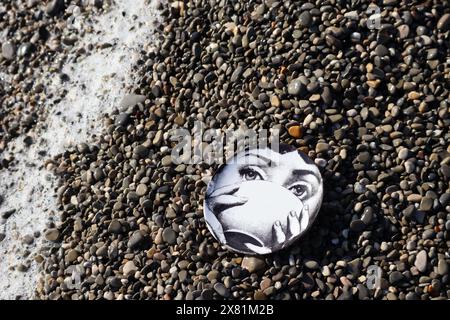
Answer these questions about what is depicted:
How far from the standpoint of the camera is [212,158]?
460cm

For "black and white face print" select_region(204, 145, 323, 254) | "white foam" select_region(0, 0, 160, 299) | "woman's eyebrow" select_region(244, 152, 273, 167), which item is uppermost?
"white foam" select_region(0, 0, 160, 299)

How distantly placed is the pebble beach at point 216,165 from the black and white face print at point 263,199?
0.32 ft

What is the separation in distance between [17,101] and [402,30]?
337cm

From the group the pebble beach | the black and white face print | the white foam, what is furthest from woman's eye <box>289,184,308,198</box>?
the white foam

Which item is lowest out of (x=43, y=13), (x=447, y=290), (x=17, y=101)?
(x=447, y=290)

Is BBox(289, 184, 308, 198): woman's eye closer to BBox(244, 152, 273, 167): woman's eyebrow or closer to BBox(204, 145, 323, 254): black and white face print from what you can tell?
BBox(204, 145, 323, 254): black and white face print

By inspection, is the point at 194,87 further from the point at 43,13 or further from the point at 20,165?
the point at 43,13

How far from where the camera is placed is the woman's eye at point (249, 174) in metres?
4.35

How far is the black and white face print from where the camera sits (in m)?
4.12

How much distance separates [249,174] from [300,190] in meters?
0.37

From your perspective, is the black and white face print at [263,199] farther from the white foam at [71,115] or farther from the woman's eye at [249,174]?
the white foam at [71,115]

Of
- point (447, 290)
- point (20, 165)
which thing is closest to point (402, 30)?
point (447, 290)
